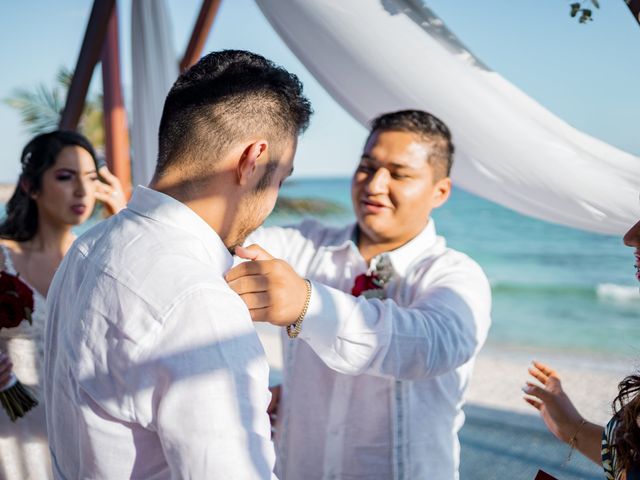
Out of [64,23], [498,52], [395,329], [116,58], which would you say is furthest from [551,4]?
[395,329]

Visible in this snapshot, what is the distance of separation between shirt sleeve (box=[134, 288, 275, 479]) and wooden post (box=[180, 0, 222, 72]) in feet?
11.8

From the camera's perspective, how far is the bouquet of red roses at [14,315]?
2.97m

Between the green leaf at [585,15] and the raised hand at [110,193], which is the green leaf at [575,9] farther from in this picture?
the raised hand at [110,193]

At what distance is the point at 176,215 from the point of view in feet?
4.55

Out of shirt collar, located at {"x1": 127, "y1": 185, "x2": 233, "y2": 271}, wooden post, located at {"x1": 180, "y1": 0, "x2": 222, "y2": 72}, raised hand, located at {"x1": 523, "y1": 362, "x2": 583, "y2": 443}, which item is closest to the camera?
shirt collar, located at {"x1": 127, "y1": 185, "x2": 233, "y2": 271}

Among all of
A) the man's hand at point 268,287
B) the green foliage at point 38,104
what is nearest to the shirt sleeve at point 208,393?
the man's hand at point 268,287

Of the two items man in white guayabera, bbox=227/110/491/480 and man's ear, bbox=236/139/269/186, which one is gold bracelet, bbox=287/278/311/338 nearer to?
man in white guayabera, bbox=227/110/491/480

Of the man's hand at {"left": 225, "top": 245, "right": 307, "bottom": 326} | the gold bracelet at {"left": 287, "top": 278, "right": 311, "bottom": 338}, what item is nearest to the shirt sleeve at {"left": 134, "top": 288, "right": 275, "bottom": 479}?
the man's hand at {"left": 225, "top": 245, "right": 307, "bottom": 326}

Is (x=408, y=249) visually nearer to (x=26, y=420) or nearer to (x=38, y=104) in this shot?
(x=26, y=420)

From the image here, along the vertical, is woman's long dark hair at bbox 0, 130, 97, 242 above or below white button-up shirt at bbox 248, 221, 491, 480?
above

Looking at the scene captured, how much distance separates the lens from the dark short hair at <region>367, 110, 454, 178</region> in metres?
2.58

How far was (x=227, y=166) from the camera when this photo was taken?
143 cm

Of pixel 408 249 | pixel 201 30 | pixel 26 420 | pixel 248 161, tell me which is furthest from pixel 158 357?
pixel 201 30

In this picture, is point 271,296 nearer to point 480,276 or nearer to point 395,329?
point 395,329
